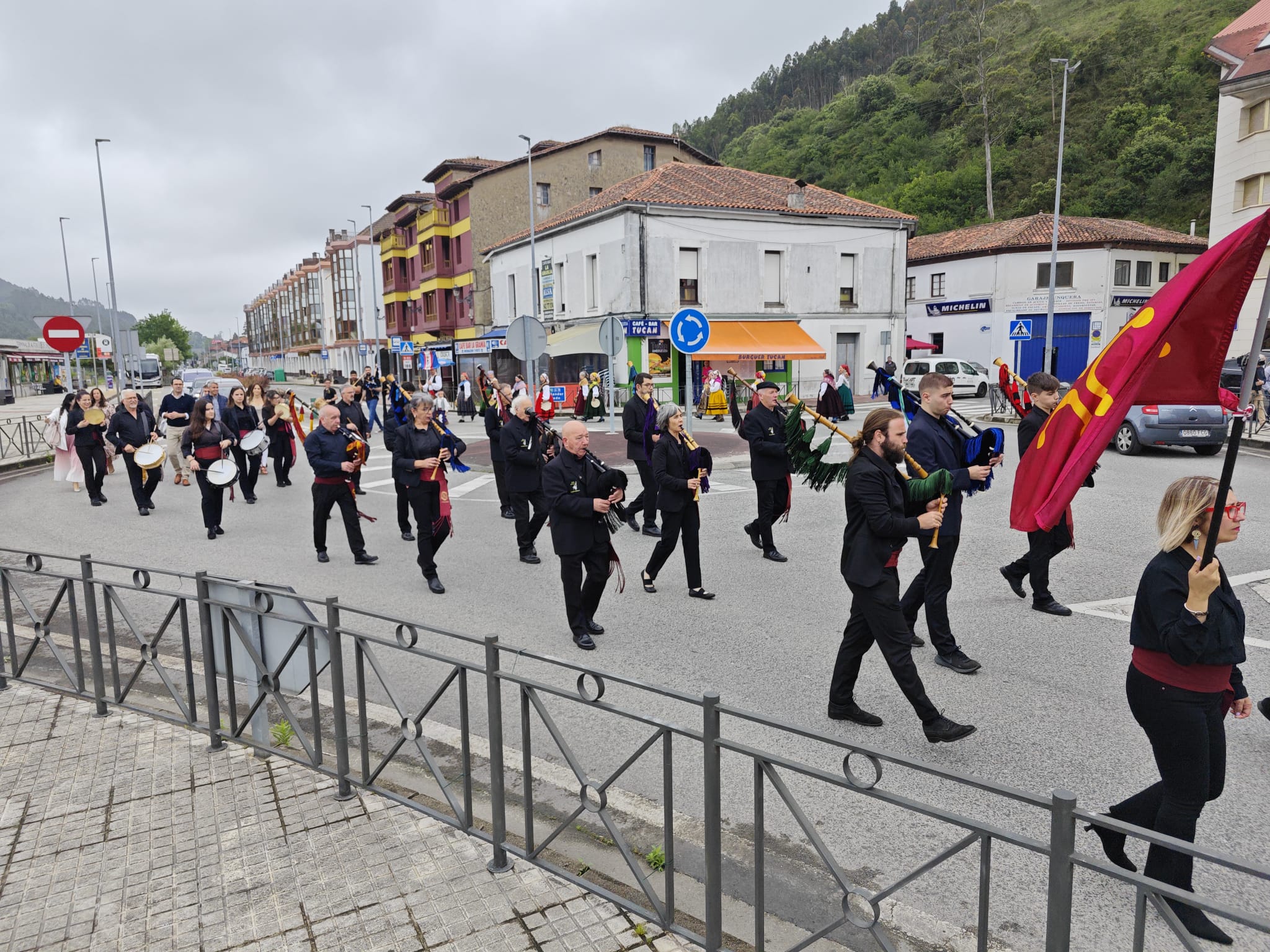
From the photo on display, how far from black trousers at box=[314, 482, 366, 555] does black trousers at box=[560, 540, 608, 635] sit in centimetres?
343

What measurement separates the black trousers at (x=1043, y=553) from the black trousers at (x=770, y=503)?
2452 mm

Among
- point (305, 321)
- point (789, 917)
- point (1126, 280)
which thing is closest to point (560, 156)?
point (1126, 280)

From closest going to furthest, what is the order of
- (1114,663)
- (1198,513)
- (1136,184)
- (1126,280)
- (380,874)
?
(1198,513) < (380,874) < (1114,663) < (1126,280) < (1136,184)

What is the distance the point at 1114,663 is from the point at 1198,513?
3014 millimetres

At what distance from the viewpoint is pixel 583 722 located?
4.91 meters

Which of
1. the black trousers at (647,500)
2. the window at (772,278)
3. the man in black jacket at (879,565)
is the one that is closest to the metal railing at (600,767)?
the man in black jacket at (879,565)

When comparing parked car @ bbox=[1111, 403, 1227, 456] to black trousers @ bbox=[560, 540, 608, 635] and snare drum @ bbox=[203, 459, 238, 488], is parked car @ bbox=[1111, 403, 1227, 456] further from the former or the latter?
snare drum @ bbox=[203, 459, 238, 488]

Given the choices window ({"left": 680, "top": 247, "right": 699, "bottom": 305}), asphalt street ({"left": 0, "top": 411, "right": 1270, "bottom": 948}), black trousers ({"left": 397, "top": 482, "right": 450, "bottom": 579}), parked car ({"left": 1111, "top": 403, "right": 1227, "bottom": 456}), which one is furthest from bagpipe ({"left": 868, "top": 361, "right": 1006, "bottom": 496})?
window ({"left": 680, "top": 247, "right": 699, "bottom": 305})

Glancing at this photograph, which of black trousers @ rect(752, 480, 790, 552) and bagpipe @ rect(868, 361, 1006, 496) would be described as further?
black trousers @ rect(752, 480, 790, 552)

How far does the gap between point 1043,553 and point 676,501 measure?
115 inches

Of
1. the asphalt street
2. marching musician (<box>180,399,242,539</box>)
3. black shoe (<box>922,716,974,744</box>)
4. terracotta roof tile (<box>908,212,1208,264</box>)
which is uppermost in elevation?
terracotta roof tile (<box>908,212,1208,264</box>)

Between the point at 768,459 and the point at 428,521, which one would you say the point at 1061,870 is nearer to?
the point at 768,459

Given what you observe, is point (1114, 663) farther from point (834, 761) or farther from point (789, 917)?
point (789, 917)

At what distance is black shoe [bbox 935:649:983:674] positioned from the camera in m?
5.61
